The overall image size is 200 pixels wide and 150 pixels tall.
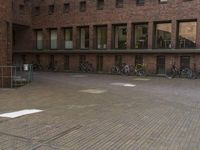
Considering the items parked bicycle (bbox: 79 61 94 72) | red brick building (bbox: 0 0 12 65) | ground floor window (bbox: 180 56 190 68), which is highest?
red brick building (bbox: 0 0 12 65)

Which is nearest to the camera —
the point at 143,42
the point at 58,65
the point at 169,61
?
the point at 169,61

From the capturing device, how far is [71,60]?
33.6 meters

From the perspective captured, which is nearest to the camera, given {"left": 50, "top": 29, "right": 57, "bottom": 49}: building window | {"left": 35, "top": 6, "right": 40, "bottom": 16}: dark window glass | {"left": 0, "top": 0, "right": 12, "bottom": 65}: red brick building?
{"left": 0, "top": 0, "right": 12, "bottom": 65}: red brick building

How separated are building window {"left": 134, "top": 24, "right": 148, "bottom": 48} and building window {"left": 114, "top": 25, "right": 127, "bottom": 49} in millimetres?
1127

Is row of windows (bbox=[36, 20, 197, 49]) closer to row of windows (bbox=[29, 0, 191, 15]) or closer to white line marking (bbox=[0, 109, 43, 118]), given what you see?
row of windows (bbox=[29, 0, 191, 15])

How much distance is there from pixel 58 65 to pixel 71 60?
196 centimetres

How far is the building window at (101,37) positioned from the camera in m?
32.0

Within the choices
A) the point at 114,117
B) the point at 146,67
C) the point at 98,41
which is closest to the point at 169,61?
the point at 146,67

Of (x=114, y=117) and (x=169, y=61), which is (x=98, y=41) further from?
(x=114, y=117)


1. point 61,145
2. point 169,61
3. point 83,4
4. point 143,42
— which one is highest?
point 83,4

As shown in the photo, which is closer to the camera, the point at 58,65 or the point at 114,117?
the point at 114,117

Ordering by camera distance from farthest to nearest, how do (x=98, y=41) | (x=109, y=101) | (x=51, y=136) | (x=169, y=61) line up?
(x=98, y=41) < (x=169, y=61) < (x=109, y=101) < (x=51, y=136)

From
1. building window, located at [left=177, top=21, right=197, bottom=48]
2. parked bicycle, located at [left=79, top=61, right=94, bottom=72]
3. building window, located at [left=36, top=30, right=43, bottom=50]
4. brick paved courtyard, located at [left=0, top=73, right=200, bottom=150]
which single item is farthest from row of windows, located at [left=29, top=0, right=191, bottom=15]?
brick paved courtyard, located at [left=0, top=73, right=200, bottom=150]

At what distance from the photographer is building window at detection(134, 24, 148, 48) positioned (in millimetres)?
29453
